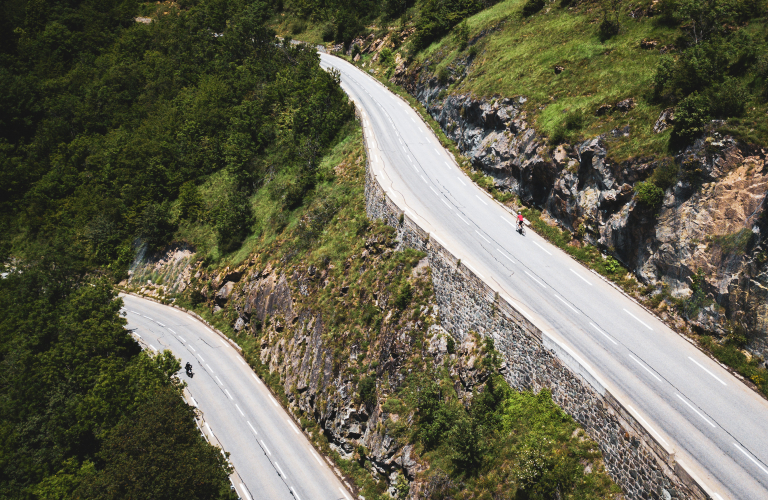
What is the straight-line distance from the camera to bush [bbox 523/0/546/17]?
4947cm

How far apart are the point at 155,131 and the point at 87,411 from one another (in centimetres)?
4971

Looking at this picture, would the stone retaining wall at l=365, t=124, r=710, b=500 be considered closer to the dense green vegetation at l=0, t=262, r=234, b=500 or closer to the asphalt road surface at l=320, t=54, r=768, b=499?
the asphalt road surface at l=320, t=54, r=768, b=499

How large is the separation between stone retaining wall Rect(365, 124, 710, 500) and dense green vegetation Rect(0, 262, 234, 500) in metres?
19.4

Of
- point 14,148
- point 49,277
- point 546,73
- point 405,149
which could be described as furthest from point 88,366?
point 14,148

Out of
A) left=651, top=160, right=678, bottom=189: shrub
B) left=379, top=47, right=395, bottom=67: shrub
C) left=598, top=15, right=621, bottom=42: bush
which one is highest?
left=379, top=47, right=395, bottom=67: shrub

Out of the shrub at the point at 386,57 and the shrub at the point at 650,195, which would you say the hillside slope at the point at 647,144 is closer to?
the shrub at the point at 650,195

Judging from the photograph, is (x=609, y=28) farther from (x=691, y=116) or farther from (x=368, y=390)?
(x=368, y=390)

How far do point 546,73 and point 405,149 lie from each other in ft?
48.1

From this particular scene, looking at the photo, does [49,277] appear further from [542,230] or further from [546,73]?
[546,73]

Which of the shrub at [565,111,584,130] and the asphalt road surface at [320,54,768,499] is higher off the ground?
the shrub at [565,111,584,130]

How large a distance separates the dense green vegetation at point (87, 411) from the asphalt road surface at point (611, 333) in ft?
73.1

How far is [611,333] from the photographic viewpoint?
23875 mm

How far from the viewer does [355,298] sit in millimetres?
36062

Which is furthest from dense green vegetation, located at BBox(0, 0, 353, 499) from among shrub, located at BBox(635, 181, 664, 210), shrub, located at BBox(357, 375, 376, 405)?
shrub, located at BBox(635, 181, 664, 210)
